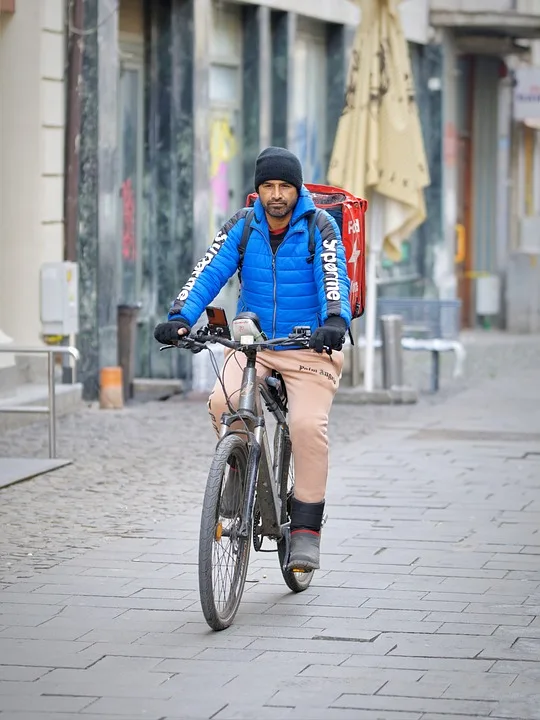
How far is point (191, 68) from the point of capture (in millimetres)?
17297

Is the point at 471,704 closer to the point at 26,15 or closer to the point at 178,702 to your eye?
the point at 178,702

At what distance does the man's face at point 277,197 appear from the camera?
23.2 ft

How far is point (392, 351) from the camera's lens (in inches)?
631

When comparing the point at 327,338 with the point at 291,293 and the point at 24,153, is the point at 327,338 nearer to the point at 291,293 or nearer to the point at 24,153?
the point at 291,293

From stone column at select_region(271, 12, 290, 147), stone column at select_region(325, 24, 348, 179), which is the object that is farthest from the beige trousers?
stone column at select_region(325, 24, 348, 179)

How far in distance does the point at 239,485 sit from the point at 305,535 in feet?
1.66

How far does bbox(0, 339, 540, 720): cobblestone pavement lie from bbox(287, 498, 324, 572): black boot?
0.57ft

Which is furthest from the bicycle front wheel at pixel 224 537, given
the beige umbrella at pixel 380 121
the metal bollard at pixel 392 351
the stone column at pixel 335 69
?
the stone column at pixel 335 69

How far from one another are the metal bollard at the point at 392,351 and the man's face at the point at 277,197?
894 cm

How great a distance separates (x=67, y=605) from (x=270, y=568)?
1217mm

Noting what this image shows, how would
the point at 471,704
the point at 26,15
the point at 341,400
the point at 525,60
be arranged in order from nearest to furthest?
the point at 471,704, the point at 26,15, the point at 341,400, the point at 525,60

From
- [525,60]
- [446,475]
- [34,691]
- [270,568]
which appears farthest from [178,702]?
[525,60]

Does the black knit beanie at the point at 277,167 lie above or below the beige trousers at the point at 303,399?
above

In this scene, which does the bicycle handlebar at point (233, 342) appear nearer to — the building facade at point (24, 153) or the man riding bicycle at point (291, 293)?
the man riding bicycle at point (291, 293)
